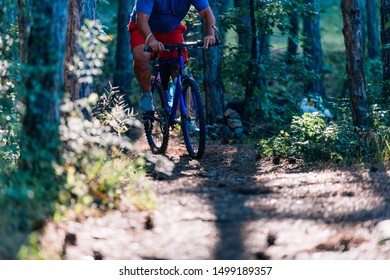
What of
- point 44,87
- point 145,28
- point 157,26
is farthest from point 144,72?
point 44,87

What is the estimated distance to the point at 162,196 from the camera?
603 centimetres

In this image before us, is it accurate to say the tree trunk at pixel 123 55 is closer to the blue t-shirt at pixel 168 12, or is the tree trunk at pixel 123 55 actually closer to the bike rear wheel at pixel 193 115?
the blue t-shirt at pixel 168 12

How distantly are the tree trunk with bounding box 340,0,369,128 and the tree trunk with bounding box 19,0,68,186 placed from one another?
185 inches

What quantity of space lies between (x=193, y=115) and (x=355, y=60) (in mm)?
2363

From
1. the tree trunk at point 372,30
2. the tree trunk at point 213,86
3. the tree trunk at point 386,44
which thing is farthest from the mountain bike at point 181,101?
the tree trunk at point 372,30

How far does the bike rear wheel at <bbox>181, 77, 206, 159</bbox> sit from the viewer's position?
→ 8.12 metres

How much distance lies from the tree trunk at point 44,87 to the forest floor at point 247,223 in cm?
58

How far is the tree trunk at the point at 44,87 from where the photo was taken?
5129 mm

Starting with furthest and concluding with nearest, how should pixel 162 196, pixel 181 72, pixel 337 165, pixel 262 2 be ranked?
pixel 262 2 < pixel 181 72 < pixel 337 165 < pixel 162 196

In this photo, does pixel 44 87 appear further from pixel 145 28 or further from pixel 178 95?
pixel 178 95

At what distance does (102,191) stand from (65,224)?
0.67 m

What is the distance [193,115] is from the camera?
27.4ft
